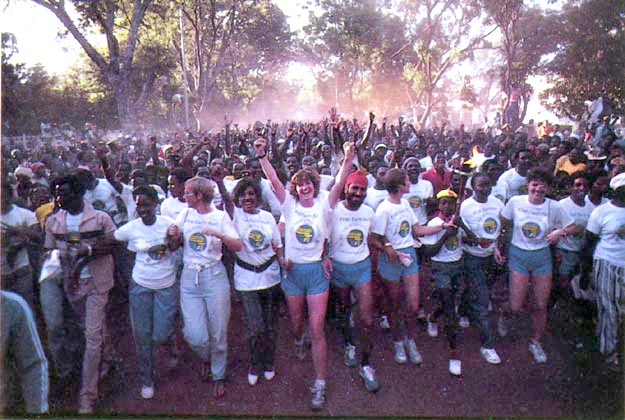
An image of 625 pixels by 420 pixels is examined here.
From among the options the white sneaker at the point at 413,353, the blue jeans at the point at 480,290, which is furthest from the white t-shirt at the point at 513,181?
the white sneaker at the point at 413,353

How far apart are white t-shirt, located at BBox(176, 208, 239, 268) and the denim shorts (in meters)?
3.31

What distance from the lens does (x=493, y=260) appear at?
4270 mm

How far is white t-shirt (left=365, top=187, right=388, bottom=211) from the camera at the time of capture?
517cm

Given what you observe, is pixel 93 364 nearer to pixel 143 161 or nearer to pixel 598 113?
pixel 143 161

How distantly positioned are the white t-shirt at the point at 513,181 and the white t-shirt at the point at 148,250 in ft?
13.7

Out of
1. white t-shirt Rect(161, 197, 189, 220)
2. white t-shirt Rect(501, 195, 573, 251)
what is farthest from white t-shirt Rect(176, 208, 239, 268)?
white t-shirt Rect(501, 195, 573, 251)

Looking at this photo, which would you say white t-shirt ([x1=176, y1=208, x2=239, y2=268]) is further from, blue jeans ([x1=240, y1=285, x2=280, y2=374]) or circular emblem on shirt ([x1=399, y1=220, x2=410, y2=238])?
circular emblem on shirt ([x1=399, y1=220, x2=410, y2=238])

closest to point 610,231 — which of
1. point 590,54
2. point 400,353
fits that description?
point 400,353

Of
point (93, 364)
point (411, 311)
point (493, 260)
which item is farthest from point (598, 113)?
point (93, 364)

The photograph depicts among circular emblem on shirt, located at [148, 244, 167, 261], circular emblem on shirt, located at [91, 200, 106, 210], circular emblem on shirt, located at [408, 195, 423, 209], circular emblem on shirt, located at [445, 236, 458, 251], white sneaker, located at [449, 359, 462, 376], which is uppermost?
circular emblem on shirt, located at [91, 200, 106, 210]

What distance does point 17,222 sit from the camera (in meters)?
3.73

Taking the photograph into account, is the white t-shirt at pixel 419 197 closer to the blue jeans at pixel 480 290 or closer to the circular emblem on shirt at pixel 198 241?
the blue jeans at pixel 480 290

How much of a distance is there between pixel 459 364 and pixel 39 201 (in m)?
4.38

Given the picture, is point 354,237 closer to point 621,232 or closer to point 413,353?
point 413,353
